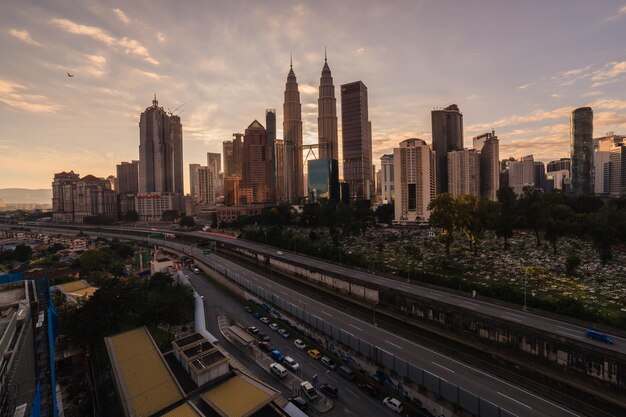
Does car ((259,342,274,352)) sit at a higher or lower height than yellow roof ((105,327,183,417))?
lower

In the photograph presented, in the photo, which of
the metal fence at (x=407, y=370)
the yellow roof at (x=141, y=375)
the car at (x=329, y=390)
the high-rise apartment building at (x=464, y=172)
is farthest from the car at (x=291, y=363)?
the high-rise apartment building at (x=464, y=172)

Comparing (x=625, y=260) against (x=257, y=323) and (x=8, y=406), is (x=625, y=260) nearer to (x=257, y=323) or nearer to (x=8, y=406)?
(x=257, y=323)

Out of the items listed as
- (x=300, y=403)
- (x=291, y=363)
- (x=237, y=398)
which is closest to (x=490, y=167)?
(x=291, y=363)

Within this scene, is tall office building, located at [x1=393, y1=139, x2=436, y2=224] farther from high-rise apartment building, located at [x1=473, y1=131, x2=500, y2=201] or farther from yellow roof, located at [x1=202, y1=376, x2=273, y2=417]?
yellow roof, located at [x1=202, y1=376, x2=273, y2=417]

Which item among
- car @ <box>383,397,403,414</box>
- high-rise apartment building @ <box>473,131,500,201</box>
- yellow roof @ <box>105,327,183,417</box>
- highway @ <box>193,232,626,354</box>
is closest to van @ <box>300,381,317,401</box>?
car @ <box>383,397,403,414</box>

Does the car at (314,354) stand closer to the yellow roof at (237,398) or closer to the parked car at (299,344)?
the parked car at (299,344)

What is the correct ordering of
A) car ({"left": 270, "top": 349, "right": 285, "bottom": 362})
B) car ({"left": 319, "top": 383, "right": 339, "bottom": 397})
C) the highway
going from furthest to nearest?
car ({"left": 270, "top": 349, "right": 285, "bottom": 362}), the highway, car ({"left": 319, "top": 383, "right": 339, "bottom": 397})

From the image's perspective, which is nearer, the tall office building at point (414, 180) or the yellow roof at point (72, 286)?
the yellow roof at point (72, 286)
